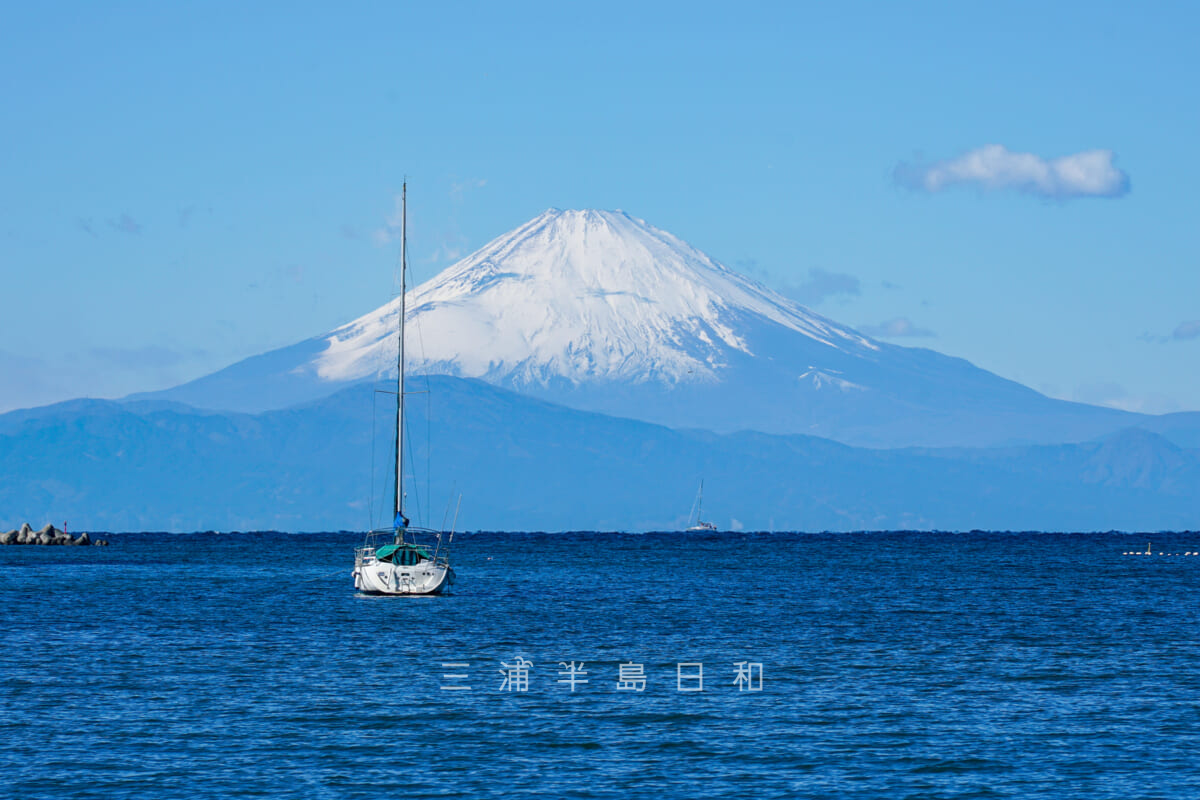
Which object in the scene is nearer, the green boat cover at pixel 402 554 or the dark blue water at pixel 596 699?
the dark blue water at pixel 596 699

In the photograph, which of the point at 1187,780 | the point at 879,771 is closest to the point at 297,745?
the point at 879,771

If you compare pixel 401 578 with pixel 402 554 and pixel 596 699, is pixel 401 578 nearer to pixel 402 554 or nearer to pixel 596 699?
pixel 402 554

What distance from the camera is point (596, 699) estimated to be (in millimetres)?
45188

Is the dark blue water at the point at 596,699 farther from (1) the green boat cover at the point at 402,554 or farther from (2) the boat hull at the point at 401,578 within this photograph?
(1) the green boat cover at the point at 402,554

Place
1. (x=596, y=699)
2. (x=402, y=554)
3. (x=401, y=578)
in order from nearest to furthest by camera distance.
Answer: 1. (x=596, y=699)
2. (x=401, y=578)
3. (x=402, y=554)

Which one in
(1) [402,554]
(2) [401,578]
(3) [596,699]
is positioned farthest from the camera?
(1) [402,554]

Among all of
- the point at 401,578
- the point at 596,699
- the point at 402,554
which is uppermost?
the point at 402,554

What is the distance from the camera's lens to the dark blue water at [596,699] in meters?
34.7

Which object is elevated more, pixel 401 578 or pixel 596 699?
pixel 401 578

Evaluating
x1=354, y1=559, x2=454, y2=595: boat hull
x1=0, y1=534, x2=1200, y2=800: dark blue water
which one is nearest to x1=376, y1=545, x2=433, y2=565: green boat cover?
→ x1=354, y1=559, x2=454, y2=595: boat hull

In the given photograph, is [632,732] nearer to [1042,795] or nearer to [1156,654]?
[1042,795]

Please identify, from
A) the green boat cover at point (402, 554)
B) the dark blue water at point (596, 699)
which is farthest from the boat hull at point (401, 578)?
the dark blue water at point (596, 699)

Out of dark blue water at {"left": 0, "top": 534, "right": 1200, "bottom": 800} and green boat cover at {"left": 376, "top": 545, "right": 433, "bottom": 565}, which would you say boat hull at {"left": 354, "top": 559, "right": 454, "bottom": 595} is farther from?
dark blue water at {"left": 0, "top": 534, "right": 1200, "bottom": 800}

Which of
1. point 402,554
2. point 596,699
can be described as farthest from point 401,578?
point 596,699
